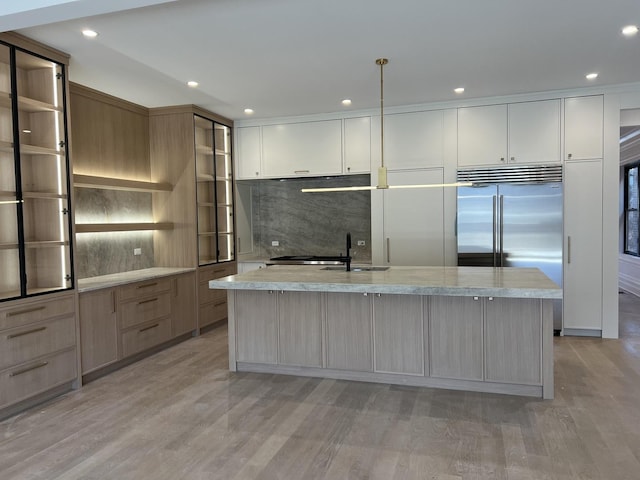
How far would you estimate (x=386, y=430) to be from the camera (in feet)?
9.37

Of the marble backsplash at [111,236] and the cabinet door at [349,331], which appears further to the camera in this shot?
the marble backsplash at [111,236]

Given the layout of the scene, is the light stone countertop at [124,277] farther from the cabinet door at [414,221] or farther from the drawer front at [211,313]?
the cabinet door at [414,221]

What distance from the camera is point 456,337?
11.4 ft

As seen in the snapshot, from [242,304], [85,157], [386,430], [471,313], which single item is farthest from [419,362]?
[85,157]

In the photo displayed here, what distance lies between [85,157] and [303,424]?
331cm

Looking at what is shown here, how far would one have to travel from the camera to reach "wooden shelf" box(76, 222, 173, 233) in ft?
13.6

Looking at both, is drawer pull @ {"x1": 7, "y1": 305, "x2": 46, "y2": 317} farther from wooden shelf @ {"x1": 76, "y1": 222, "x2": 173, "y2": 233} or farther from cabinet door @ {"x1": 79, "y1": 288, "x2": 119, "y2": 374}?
wooden shelf @ {"x1": 76, "y1": 222, "x2": 173, "y2": 233}

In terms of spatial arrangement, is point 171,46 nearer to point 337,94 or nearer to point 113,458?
point 337,94

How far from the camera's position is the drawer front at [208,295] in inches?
211

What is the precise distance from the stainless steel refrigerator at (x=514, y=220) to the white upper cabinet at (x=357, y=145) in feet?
4.02

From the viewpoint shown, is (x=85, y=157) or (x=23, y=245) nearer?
(x=23, y=245)

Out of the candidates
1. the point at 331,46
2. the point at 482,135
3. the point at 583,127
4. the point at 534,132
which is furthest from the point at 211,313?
the point at 583,127

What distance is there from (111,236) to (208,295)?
4.34ft

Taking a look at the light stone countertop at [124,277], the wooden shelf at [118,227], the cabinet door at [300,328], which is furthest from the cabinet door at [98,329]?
the cabinet door at [300,328]
